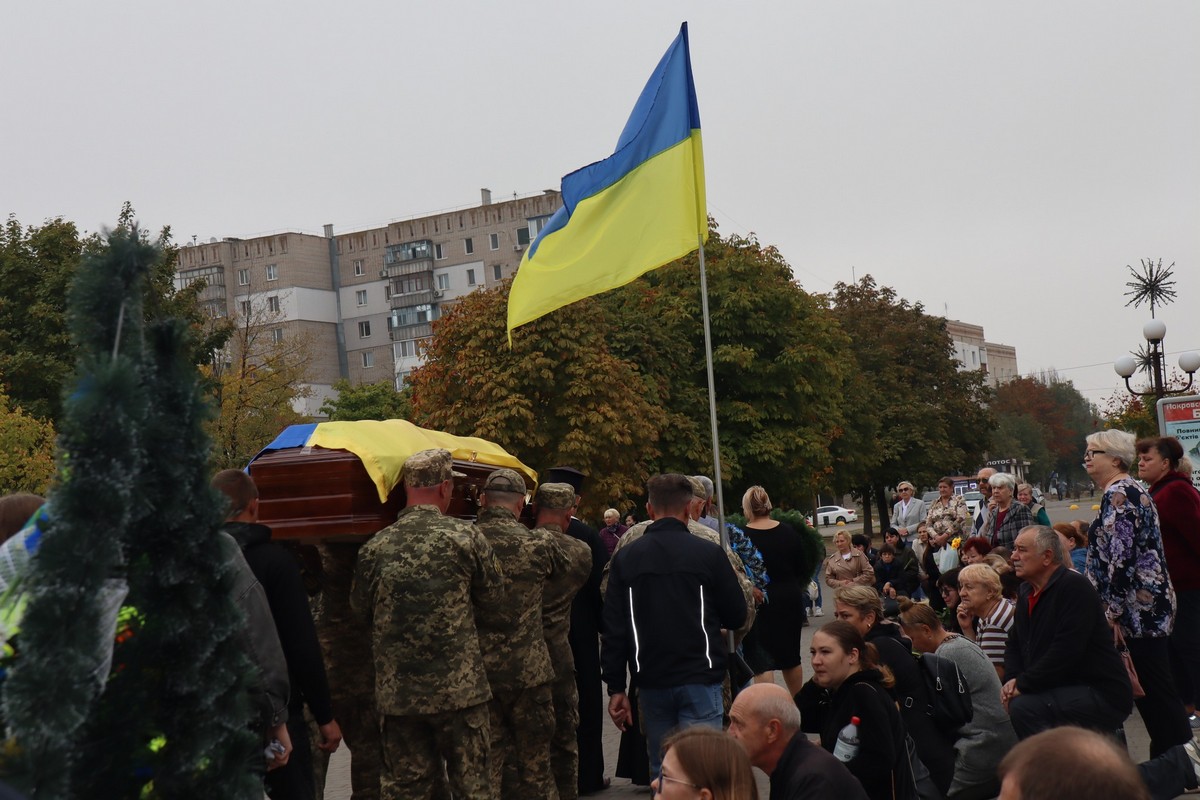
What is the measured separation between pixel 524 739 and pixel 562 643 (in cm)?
86

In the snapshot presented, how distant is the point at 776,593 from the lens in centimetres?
1076

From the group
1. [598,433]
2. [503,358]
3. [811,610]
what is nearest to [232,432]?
[503,358]

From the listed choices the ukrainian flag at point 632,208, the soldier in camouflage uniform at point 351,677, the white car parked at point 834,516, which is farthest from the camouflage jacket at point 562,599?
the white car parked at point 834,516

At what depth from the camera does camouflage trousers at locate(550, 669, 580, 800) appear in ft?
28.5

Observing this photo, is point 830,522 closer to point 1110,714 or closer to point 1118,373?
point 1118,373

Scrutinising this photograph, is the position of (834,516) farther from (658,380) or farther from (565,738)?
(565,738)

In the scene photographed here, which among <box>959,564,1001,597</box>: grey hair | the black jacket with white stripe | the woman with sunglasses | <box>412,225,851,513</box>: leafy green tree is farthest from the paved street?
<box>412,225,851,513</box>: leafy green tree

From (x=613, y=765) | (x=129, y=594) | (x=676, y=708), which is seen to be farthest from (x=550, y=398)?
(x=129, y=594)

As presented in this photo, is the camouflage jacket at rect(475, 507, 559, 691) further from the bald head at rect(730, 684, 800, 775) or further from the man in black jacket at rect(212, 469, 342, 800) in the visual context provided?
the bald head at rect(730, 684, 800, 775)

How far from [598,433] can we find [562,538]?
29.2 meters

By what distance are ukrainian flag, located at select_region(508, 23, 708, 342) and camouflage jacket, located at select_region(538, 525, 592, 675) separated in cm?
182

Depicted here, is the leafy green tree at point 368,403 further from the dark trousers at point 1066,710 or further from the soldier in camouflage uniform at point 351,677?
the dark trousers at point 1066,710

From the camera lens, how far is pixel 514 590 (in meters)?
7.82

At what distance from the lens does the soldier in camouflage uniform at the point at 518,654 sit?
25.6ft
